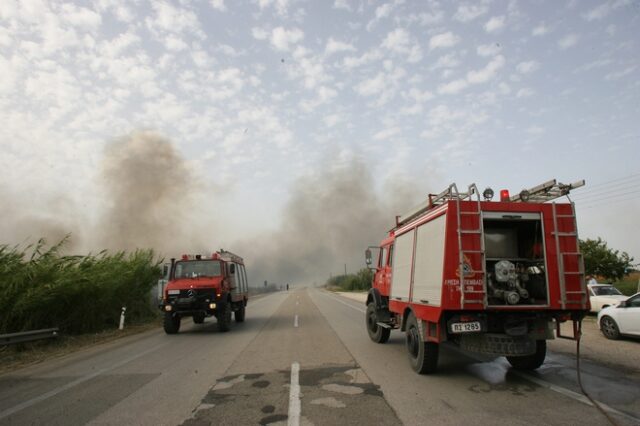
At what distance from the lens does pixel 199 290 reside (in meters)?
13.7

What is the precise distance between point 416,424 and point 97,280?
13.0 meters

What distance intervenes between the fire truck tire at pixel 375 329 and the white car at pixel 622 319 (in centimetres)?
548

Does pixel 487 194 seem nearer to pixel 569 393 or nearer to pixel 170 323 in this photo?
pixel 569 393

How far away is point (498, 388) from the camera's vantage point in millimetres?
6082

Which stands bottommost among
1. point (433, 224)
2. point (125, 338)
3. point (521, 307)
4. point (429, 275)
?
point (125, 338)

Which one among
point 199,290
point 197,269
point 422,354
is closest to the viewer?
point 422,354

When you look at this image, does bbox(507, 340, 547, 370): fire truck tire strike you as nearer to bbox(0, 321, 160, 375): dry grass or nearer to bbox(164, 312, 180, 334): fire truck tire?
bbox(0, 321, 160, 375): dry grass

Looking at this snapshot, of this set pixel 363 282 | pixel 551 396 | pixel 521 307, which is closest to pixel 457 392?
pixel 551 396

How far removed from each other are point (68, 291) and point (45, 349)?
2273 mm

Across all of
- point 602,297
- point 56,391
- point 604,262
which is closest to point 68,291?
point 56,391

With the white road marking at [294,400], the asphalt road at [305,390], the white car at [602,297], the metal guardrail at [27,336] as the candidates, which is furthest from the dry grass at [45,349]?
the white car at [602,297]

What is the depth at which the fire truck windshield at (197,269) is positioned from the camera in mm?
14594

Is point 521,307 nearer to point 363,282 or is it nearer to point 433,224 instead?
point 433,224

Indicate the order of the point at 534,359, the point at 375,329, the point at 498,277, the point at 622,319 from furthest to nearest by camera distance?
the point at 375,329 < the point at 622,319 < the point at 534,359 < the point at 498,277
